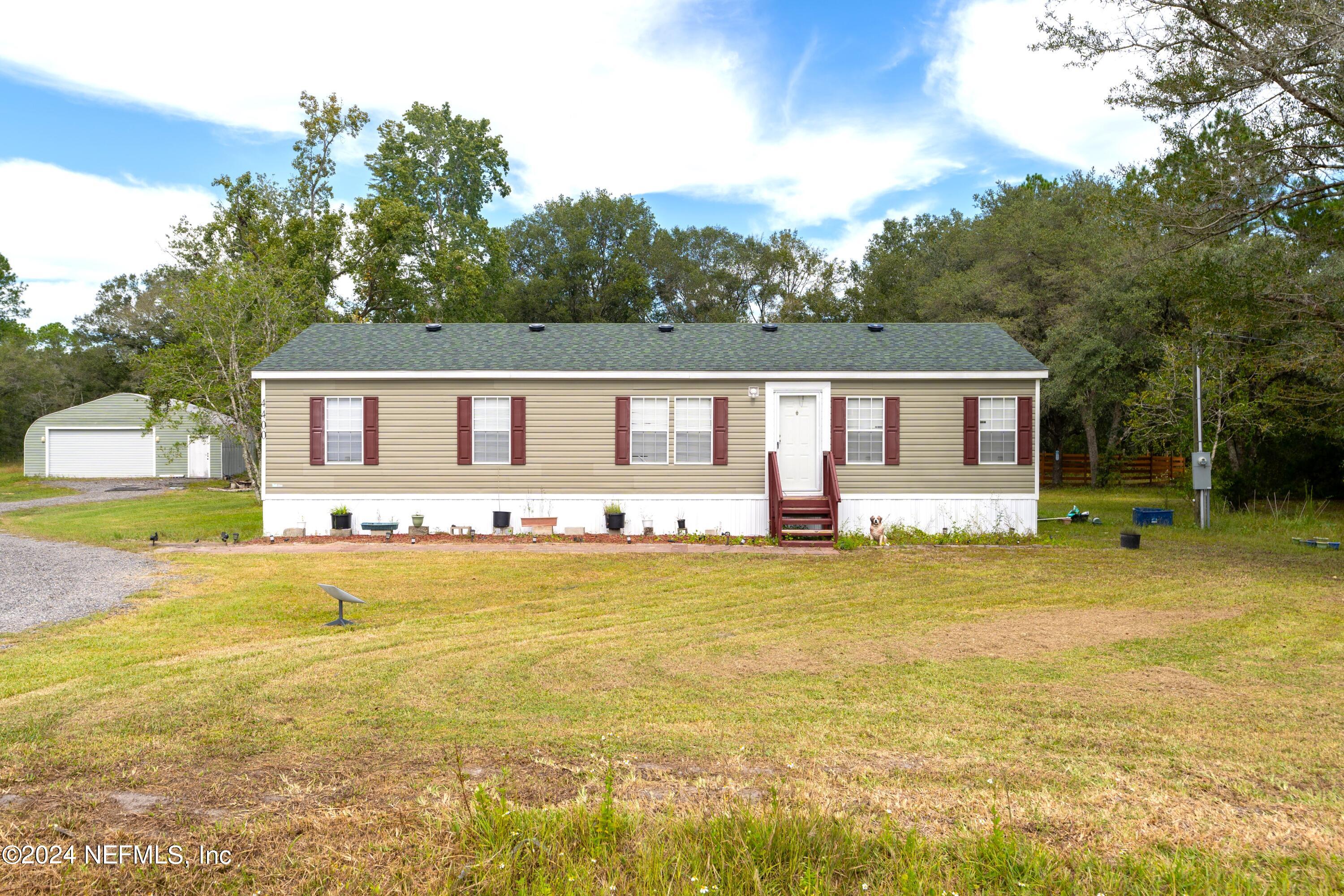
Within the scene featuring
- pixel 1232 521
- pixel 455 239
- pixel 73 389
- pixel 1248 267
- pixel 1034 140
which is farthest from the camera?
pixel 73 389

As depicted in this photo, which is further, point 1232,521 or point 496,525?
point 1232,521

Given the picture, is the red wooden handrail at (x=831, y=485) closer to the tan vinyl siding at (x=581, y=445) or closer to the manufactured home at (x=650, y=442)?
the manufactured home at (x=650, y=442)

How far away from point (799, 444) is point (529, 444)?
5.22m

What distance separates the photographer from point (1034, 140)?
19.4 meters

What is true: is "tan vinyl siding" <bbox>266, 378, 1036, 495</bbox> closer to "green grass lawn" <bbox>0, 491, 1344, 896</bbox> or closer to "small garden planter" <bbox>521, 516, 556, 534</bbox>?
"small garden planter" <bbox>521, 516, 556, 534</bbox>

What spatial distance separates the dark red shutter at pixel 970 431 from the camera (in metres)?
15.1

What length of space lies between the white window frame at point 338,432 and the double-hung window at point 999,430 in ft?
38.9

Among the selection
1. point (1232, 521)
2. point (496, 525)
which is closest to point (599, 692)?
point (496, 525)

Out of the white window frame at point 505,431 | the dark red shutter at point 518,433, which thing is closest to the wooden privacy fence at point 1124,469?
the dark red shutter at point 518,433

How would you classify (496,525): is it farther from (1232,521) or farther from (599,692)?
(1232,521)

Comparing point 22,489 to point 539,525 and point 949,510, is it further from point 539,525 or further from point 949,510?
point 949,510

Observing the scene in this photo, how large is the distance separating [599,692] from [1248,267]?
12990 millimetres

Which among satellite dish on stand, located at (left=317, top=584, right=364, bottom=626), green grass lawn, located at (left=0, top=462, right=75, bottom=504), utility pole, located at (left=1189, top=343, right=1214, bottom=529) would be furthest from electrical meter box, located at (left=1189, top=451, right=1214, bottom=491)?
green grass lawn, located at (left=0, top=462, right=75, bottom=504)

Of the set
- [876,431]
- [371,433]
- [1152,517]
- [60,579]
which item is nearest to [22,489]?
[371,433]
